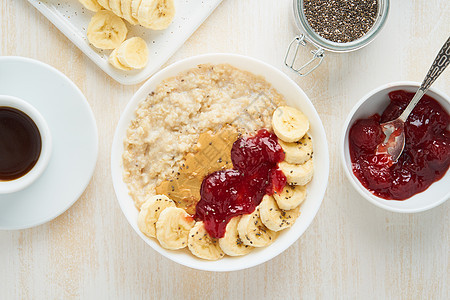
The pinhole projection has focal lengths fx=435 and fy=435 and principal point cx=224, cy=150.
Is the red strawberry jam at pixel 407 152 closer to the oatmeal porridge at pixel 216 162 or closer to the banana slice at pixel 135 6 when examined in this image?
the oatmeal porridge at pixel 216 162

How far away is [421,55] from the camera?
195cm

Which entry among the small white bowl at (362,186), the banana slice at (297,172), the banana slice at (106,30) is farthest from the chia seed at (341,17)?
the banana slice at (106,30)

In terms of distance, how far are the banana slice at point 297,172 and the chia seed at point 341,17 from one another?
1.78 ft

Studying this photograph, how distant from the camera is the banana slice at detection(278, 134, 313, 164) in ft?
5.62

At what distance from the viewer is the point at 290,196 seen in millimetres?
1735

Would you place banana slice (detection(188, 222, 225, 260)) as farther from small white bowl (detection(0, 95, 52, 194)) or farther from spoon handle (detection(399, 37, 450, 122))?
spoon handle (detection(399, 37, 450, 122))

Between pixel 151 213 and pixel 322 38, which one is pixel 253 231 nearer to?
pixel 151 213

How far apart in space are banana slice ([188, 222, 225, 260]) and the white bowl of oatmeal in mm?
32

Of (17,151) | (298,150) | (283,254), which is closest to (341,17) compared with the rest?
(298,150)

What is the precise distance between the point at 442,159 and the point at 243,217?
83cm

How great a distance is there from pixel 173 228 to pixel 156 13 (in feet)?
2.87

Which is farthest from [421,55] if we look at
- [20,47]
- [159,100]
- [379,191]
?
[20,47]

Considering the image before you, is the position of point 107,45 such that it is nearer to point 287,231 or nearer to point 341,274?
point 287,231

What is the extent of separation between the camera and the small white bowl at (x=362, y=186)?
5.64 ft
